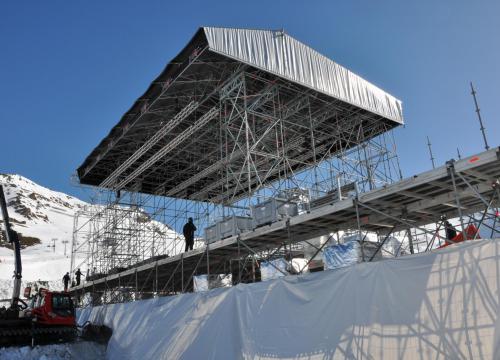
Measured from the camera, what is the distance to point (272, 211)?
43.6ft

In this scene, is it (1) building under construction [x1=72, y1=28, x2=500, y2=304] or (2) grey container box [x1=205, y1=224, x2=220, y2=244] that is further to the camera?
(2) grey container box [x1=205, y1=224, x2=220, y2=244]

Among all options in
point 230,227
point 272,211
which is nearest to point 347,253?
point 272,211

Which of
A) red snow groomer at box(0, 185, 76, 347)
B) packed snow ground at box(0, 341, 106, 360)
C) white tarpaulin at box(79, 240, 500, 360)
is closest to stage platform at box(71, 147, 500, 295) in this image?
white tarpaulin at box(79, 240, 500, 360)

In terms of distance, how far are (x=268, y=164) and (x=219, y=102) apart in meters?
7.09

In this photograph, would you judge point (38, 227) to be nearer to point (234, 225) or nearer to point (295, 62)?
point (295, 62)

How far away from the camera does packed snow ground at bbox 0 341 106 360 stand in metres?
13.9

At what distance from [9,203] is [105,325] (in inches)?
4835

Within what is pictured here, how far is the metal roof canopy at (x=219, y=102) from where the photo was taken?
15.9 meters

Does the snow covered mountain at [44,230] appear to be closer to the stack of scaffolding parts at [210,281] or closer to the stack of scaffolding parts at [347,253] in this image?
the stack of scaffolding parts at [210,281]

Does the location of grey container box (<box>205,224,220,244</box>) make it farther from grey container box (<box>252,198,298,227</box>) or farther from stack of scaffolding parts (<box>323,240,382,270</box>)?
stack of scaffolding parts (<box>323,240,382,270</box>)

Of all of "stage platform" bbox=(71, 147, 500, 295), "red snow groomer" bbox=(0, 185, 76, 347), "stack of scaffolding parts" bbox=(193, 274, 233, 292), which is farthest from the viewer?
"stack of scaffolding parts" bbox=(193, 274, 233, 292)

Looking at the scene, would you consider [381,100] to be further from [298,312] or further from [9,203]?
[9,203]

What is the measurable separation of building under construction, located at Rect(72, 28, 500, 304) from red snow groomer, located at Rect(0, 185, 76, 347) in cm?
390

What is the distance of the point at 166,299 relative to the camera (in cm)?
1270
